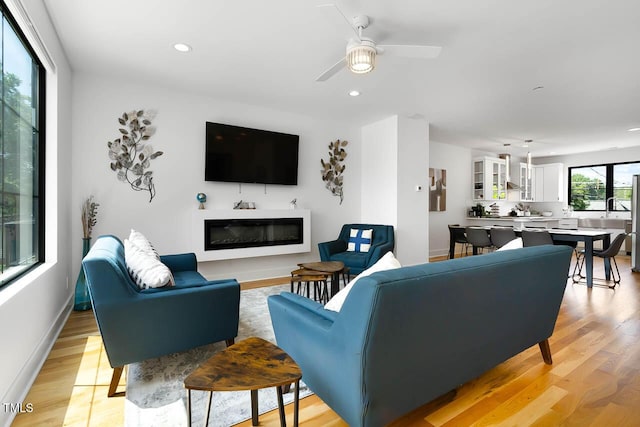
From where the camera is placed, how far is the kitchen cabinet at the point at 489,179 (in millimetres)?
7562

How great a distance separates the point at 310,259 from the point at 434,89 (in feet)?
10.1

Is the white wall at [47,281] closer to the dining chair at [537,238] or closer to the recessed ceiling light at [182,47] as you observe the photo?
the recessed ceiling light at [182,47]

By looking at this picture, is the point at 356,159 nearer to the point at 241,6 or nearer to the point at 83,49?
Result: the point at 241,6

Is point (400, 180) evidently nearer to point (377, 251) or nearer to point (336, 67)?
point (377, 251)

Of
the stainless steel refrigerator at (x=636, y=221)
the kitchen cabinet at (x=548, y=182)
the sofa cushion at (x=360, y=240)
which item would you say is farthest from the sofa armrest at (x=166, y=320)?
the kitchen cabinet at (x=548, y=182)

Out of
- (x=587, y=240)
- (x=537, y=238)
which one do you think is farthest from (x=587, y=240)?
(x=537, y=238)

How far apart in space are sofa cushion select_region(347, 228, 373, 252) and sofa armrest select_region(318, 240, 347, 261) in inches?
4.4

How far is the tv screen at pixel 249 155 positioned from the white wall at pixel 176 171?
131 mm

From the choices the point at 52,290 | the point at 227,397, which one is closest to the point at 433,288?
the point at 227,397

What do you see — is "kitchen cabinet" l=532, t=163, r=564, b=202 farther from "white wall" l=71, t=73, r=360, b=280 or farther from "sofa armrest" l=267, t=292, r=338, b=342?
"sofa armrest" l=267, t=292, r=338, b=342

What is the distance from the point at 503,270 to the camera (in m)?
1.55

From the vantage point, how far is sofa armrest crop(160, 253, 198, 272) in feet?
10.6

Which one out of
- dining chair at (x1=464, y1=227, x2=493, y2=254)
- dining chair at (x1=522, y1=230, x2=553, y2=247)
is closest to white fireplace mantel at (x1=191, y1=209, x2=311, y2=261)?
dining chair at (x1=464, y1=227, x2=493, y2=254)

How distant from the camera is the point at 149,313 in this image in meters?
1.88
